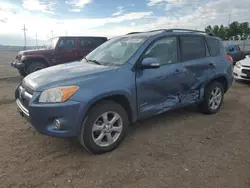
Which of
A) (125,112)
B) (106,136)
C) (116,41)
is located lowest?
(106,136)

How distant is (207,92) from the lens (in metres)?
4.44

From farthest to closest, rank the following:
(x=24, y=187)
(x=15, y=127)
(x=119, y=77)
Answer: (x=15, y=127)
(x=119, y=77)
(x=24, y=187)

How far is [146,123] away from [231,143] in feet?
4.95

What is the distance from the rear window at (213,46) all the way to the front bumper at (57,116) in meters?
3.20

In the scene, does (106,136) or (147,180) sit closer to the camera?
(147,180)

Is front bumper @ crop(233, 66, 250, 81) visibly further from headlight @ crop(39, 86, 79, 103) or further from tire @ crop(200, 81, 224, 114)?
headlight @ crop(39, 86, 79, 103)

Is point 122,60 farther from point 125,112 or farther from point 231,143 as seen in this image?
point 231,143

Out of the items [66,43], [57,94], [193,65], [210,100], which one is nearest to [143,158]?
[57,94]

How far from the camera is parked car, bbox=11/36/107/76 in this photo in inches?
349

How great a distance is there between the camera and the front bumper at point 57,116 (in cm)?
263

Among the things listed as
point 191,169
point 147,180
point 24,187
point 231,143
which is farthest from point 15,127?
point 231,143

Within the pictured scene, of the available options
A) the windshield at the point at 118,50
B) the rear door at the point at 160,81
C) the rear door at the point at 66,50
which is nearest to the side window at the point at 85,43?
the rear door at the point at 66,50

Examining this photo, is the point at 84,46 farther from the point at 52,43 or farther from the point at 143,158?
the point at 143,158

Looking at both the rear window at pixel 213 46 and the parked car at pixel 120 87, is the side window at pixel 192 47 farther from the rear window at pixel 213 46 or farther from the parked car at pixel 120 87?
the rear window at pixel 213 46
